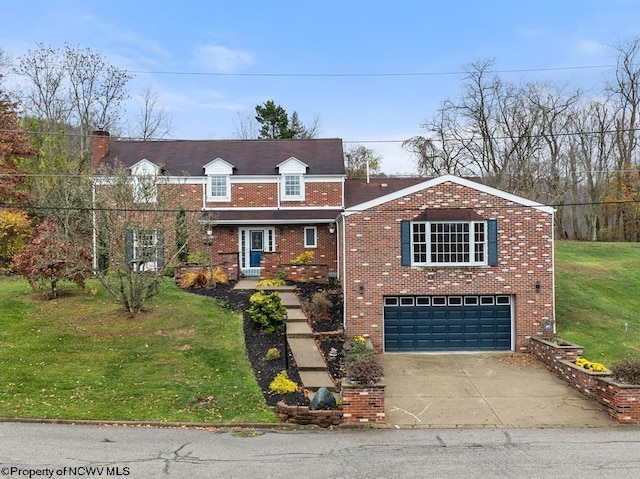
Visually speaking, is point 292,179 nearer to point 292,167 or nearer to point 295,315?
point 292,167

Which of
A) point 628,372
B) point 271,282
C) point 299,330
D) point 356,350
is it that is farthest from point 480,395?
point 271,282

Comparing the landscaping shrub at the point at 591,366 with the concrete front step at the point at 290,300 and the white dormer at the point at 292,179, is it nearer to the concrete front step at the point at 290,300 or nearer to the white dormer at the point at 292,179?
the concrete front step at the point at 290,300

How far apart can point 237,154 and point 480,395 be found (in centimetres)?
1846

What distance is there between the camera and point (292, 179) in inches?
971

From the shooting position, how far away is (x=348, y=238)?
53.7 feet

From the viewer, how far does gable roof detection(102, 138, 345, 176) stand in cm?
2506

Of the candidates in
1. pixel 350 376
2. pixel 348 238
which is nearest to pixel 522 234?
pixel 348 238

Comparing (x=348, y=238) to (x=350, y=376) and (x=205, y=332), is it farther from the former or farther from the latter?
(x=350, y=376)

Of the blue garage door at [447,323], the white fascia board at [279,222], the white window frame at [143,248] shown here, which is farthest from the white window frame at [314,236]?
the white window frame at [143,248]

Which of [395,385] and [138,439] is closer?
[138,439]

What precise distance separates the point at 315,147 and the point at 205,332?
14.9 metres

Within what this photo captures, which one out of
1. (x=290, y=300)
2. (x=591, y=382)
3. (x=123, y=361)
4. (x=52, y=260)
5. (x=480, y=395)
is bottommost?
(x=480, y=395)

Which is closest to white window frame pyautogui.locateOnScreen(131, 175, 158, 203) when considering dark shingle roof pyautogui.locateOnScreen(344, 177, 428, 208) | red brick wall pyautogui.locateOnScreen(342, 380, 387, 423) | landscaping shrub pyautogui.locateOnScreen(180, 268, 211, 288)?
landscaping shrub pyautogui.locateOnScreen(180, 268, 211, 288)

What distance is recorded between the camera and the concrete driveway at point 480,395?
10.6 m
